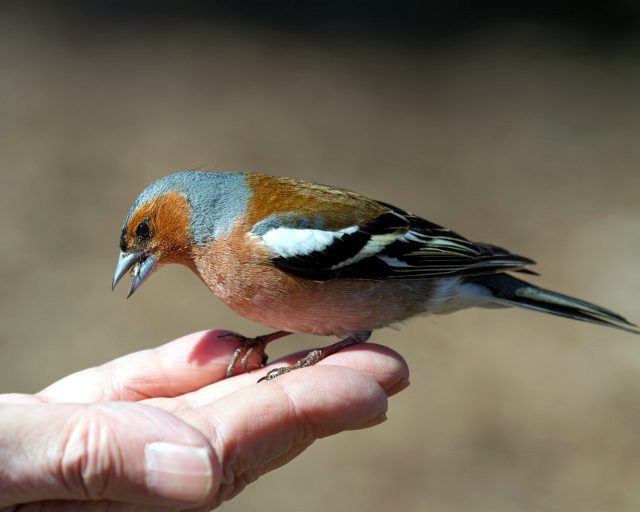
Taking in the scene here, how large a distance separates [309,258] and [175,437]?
1.50 meters

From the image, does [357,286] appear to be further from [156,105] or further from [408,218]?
[156,105]

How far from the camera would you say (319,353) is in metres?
3.71

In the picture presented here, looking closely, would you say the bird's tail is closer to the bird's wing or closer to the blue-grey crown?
the bird's wing

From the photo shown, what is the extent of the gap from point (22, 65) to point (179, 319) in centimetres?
702

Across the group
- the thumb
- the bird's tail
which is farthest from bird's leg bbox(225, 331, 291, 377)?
the thumb

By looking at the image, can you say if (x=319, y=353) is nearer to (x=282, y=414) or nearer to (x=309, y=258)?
(x=309, y=258)

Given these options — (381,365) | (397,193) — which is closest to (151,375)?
(381,365)

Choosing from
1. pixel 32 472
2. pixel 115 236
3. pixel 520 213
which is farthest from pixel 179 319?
pixel 32 472

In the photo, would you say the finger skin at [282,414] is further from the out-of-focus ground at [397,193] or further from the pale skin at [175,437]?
the out-of-focus ground at [397,193]

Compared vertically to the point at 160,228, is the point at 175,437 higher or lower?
lower

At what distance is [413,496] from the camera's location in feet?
18.0

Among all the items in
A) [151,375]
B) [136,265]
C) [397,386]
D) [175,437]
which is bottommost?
[151,375]

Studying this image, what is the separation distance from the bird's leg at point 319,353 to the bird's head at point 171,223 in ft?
2.50

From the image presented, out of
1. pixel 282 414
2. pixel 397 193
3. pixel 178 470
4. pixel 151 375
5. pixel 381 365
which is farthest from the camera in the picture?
pixel 397 193
